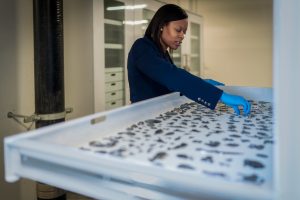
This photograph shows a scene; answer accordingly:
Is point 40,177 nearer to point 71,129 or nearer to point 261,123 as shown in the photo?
point 71,129

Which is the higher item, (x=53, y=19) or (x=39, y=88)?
(x=53, y=19)

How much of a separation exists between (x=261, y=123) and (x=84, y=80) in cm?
136

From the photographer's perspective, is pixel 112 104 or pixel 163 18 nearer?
pixel 163 18

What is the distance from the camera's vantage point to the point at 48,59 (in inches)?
64.6

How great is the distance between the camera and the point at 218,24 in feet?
13.5

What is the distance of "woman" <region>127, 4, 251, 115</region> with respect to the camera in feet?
3.73

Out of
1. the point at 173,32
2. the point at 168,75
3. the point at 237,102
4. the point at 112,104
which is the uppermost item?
the point at 173,32

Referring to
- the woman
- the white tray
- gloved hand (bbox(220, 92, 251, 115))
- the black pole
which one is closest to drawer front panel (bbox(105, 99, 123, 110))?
the black pole

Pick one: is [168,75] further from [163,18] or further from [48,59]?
[48,59]

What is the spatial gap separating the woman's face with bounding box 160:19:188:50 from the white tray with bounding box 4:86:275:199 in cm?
72

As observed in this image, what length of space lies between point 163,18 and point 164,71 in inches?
15.7

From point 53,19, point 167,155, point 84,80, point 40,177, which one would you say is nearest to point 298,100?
point 167,155

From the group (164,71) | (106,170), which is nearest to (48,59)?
(164,71)

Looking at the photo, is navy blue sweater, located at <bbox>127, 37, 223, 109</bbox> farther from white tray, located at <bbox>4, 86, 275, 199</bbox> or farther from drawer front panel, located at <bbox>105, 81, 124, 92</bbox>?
drawer front panel, located at <bbox>105, 81, 124, 92</bbox>
